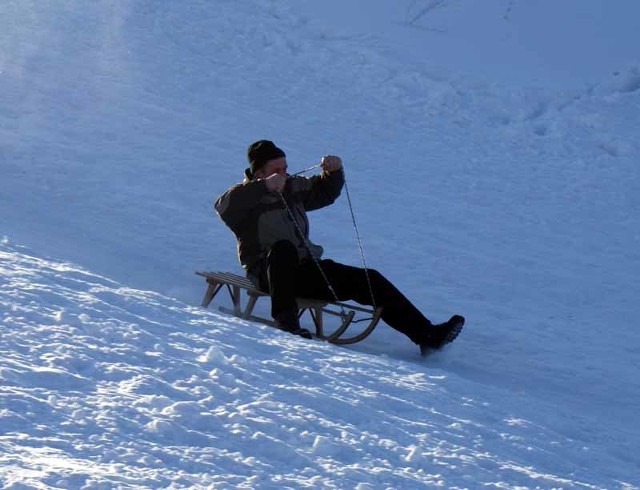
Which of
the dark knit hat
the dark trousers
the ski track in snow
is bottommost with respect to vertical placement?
the ski track in snow

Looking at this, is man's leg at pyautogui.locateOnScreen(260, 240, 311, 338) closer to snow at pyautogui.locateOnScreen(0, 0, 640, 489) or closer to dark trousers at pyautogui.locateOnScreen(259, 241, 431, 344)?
dark trousers at pyautogui.locateOnScreen(259, 241, 431, 344)

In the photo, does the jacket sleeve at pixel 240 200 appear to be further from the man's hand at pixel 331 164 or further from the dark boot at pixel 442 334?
the dark boot at pixel 442 334

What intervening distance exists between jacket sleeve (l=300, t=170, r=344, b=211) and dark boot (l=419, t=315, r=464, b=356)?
41.1 inches

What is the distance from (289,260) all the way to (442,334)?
0.93 meters

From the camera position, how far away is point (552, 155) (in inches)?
459

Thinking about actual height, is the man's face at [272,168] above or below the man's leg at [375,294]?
above

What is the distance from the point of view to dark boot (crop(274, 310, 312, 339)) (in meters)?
6.19

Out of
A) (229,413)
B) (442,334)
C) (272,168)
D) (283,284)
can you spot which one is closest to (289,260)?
(283,284)

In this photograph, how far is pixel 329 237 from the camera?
30.3 ft

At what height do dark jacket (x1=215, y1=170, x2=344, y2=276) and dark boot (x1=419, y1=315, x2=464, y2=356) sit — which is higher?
dark jacket (x1=215, y1=170, x2=344, y2=276)

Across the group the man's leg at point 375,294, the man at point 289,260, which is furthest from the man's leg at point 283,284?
the man's leg at point 375,294

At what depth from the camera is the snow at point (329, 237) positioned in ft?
13.5

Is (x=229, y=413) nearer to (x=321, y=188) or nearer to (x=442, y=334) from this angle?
(x=442, y=334)

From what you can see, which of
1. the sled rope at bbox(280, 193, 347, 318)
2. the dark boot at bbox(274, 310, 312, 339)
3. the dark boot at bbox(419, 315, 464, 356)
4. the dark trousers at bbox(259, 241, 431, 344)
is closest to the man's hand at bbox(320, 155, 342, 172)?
the sled rope at bbox(280, 193, 347, 318)
